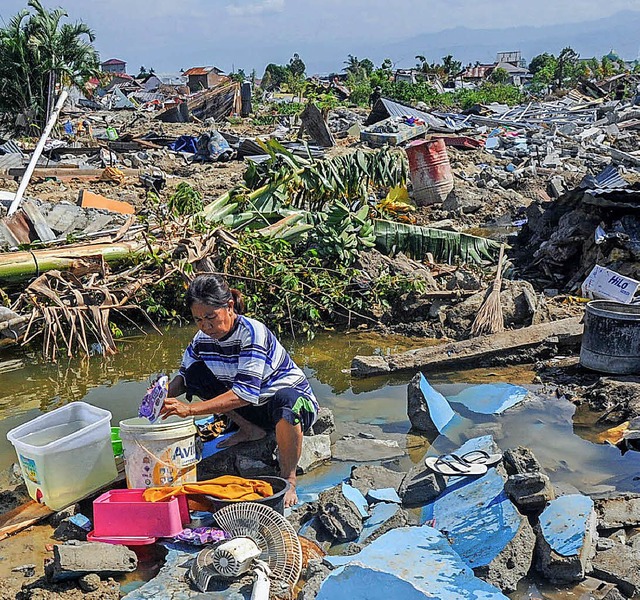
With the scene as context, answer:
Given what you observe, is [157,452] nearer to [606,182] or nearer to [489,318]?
[489,318]

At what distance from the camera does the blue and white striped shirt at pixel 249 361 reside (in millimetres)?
3738

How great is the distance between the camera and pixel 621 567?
310cm

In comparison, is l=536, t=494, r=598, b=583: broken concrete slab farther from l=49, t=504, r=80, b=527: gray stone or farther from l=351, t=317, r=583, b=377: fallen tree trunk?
l=351, t=317, r=583, b=377: fallen tree trunk

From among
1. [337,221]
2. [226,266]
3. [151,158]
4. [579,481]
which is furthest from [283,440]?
[151,158]

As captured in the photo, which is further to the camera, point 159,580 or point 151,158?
point 151,158

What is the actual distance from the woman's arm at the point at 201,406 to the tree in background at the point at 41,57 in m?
11.1

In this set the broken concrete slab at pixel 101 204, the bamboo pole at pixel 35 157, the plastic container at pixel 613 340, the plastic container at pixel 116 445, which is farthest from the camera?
the broken concrete slab at pixel 101 204

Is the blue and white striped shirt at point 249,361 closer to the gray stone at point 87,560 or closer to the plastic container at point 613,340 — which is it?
the gray stone at point 87,560

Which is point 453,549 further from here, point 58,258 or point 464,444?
point 58,258

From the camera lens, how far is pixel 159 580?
305 cm

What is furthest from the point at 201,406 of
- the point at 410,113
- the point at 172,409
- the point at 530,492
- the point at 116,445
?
the point at 410,113

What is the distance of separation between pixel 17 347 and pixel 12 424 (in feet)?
5.63

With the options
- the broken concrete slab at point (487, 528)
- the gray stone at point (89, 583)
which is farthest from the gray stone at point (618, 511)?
the gray stone at point (89, 583)

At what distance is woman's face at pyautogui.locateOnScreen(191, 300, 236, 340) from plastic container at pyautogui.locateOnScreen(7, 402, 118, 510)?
2.31 ft
